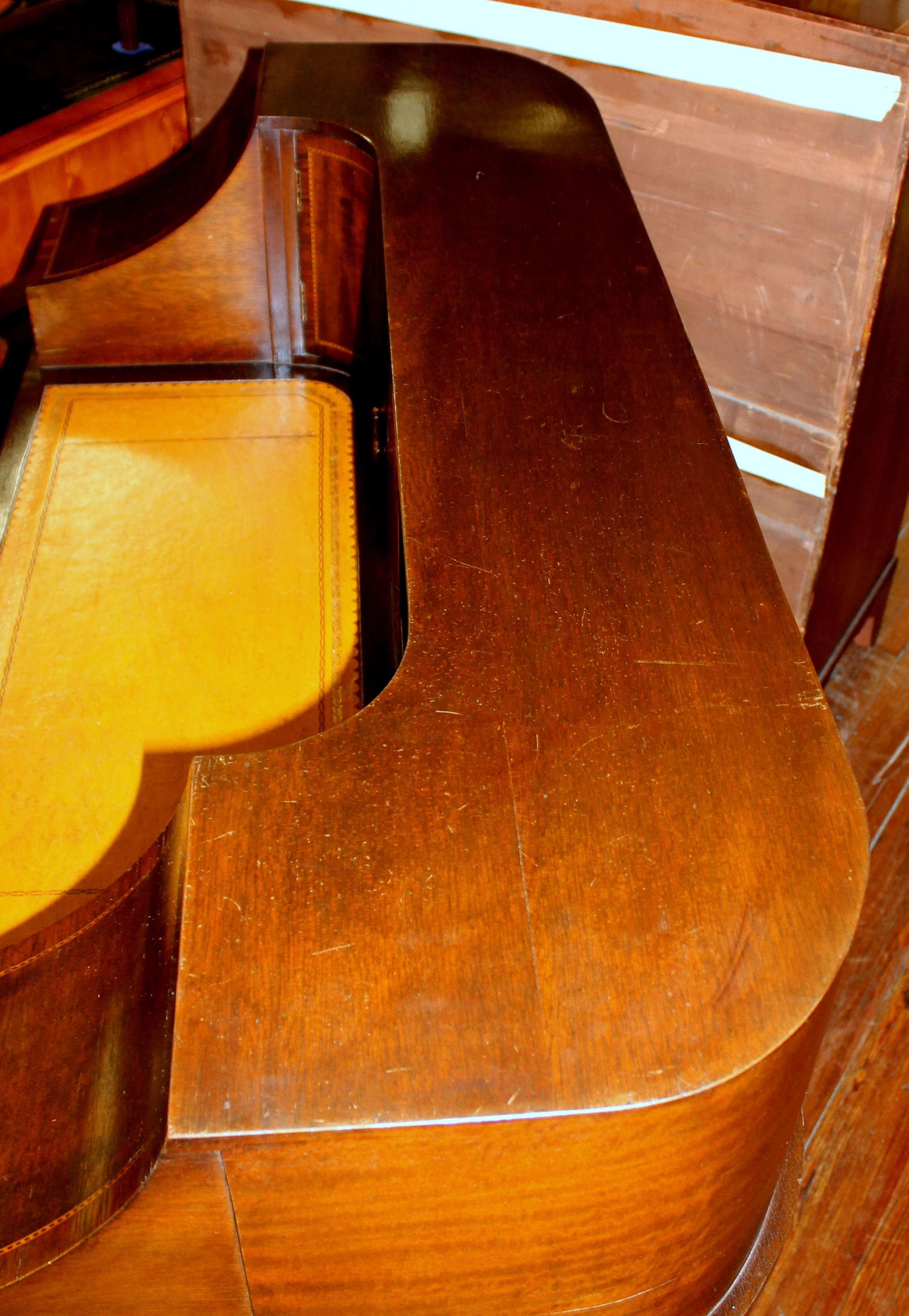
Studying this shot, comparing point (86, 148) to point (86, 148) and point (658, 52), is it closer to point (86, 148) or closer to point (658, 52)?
point (86, 148)

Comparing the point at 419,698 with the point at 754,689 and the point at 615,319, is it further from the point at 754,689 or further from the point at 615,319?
the point at 615,319

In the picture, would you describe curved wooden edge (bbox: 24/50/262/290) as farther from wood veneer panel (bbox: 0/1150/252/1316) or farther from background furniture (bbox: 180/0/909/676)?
wood veneer panel (bbox: 0/1150/252/1316)

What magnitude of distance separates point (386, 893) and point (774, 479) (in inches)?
53.8

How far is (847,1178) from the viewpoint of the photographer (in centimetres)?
155

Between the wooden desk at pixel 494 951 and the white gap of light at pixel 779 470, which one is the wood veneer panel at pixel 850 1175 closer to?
the wooden desk at pixel 494 951

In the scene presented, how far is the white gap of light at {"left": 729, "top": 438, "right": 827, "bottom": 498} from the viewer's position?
6.02 feet

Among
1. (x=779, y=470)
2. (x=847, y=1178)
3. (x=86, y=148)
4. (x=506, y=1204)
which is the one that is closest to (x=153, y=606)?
(x=506, y=1204)

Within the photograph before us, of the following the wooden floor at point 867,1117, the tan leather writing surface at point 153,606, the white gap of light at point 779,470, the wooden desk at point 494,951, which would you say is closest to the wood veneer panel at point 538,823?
the wooden desk at point 494,951

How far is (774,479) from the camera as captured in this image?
1886 mm

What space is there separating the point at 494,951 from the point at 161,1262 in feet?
0.90

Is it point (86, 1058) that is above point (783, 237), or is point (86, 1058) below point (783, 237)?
below

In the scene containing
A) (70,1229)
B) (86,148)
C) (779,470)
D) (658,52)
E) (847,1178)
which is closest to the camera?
(70,1229)

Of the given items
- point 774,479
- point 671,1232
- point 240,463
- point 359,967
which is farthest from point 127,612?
point 774,479

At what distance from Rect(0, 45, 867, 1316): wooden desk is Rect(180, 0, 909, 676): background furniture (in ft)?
2.35
